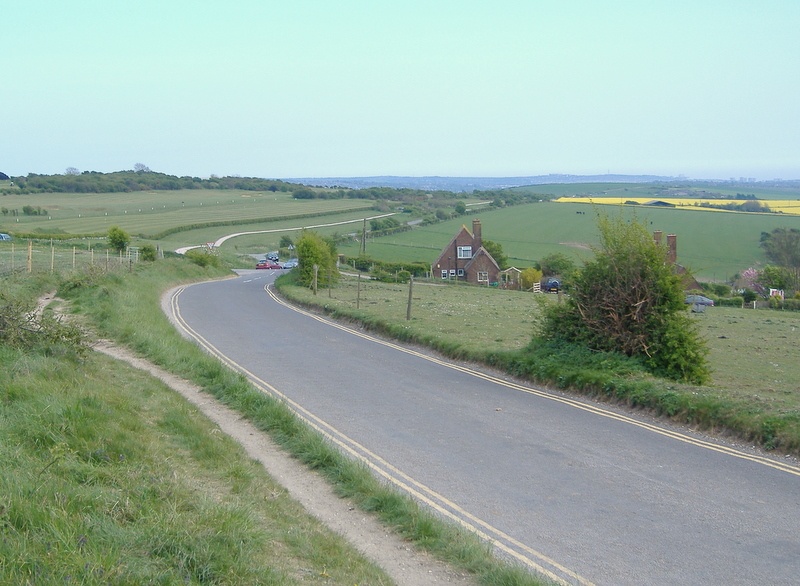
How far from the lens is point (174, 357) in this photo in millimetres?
15844

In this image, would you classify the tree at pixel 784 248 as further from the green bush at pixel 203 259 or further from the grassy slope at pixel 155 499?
the grassy slope at pixel 155 499

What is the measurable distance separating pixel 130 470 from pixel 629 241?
1146cm

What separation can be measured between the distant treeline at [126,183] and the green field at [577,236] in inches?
2586

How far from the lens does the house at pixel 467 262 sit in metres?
72.7

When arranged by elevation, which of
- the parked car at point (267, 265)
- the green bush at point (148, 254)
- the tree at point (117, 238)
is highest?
the tree at point (117, 238)

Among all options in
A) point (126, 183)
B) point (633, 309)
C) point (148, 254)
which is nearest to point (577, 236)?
point (148, 254)

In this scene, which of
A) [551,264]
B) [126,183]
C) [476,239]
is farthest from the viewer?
[126,183]

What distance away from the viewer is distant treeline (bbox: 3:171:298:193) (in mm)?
138750

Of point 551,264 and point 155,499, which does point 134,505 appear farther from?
point 551,264

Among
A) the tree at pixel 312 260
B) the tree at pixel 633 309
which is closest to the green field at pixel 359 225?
the tree at pixel 312 260

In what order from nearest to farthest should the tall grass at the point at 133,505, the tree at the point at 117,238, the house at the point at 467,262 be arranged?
1. the tall grass at the point at 133,505
2. the tree at the point at 117,238
3. the house at the point at 467,262

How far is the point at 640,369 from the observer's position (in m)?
14.5

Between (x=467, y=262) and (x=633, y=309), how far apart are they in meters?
58.3

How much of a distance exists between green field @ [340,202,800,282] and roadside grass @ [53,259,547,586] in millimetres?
54565
